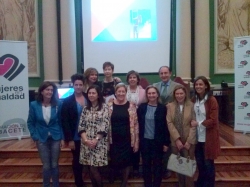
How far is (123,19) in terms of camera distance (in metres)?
8.03

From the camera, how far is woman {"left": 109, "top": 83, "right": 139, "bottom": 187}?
4273 millimetres

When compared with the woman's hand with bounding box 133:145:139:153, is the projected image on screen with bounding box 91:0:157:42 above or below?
above

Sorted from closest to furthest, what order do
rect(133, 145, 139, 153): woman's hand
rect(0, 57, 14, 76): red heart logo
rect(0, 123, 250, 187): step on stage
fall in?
rect(133, 145, 139, 153): woman's hand < rect(0, 123, 250, 187): step on stage < rect(0, 57, 14, 76): red heart logo

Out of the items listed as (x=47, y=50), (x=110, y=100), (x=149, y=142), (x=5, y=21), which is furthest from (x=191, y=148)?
(x=5, y=21)

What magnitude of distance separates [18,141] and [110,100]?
285 cm

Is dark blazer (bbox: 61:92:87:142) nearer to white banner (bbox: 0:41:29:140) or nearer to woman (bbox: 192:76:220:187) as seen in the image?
woman (bbox: 192:76:220:187)

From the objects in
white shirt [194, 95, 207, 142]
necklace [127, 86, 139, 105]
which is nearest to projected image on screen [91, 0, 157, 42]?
necklace [127, 86, 139, 105]

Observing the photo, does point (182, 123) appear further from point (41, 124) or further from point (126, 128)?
point (41, 124)

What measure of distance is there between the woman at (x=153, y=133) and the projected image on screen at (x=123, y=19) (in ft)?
13.3

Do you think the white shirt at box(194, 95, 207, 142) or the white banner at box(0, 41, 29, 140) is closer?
the white shirt at box(194, 95, 207, 142)

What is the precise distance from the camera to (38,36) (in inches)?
331

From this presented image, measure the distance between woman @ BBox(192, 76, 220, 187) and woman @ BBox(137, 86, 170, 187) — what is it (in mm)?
386

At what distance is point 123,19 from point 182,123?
14.5ft

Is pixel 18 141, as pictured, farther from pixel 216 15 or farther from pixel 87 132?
pixel 216 15
